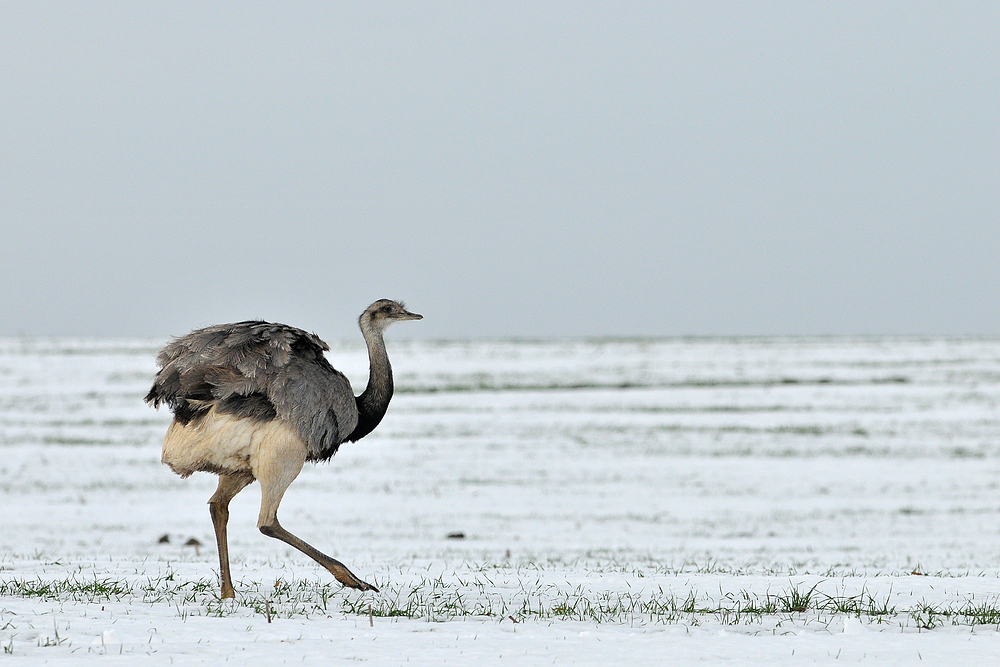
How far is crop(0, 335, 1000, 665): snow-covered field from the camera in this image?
565 centimetres

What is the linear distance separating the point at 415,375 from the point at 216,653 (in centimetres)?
3285

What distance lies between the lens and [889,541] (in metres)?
14.5

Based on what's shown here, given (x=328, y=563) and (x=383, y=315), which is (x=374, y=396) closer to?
(x=383, y=315)

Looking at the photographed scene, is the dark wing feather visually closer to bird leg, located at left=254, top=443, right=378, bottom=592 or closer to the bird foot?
bird leg, located at left=254, top=443, right=378, bottom=592

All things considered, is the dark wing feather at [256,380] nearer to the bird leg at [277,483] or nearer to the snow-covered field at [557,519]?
the bird leg at [277,483]

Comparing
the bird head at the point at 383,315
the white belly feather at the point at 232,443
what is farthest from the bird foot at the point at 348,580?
the bird head at the point at 383,315

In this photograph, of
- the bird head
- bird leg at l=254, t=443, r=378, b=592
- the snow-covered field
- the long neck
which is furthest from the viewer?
the bird head

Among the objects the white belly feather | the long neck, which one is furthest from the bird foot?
the long neck

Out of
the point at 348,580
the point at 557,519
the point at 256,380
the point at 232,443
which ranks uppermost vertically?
the point at 256,380

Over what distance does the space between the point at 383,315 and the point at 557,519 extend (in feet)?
27.7

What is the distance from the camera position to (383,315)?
871 centimetres

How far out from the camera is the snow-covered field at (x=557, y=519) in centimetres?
565

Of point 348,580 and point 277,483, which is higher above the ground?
point 277,483

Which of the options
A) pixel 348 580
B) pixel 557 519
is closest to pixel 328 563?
pixel 348 580
